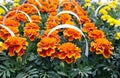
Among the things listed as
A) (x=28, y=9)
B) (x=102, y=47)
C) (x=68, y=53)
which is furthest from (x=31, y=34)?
(x=28, y=9)

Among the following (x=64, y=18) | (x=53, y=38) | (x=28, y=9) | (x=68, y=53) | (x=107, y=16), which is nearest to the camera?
(x=68, y=53)

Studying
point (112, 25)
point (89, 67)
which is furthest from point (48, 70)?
point (112, 25)

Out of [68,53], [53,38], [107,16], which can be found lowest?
[68,53]

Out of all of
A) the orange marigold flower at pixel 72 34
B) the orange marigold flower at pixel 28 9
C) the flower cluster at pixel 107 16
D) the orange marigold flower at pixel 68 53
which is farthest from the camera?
the orange marigold flower at pixel 28 9

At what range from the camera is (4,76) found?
1.93 m

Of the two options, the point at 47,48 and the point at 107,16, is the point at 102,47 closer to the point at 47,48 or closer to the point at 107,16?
the point at 47,48

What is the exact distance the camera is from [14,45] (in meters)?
2.00

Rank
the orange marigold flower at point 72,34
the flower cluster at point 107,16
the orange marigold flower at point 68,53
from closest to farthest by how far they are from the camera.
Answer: the orange marigold flower at point 68,53 → the orange marigold flower at point 72,34 → the flower cluster at point 107,16

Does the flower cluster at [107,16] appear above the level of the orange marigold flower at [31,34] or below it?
above

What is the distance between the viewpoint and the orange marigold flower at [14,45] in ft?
6.53

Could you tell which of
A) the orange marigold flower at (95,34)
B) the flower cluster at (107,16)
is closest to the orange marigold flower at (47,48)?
the orange marigold flower at (95,34)

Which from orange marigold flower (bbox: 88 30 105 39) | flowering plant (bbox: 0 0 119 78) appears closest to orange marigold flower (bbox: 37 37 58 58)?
flowering plant (bbox: 0 0 119 78)

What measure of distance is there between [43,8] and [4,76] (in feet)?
3.98

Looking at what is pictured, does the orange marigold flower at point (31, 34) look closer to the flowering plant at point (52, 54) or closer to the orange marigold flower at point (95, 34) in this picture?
the flowering plant at point (52, 54)
